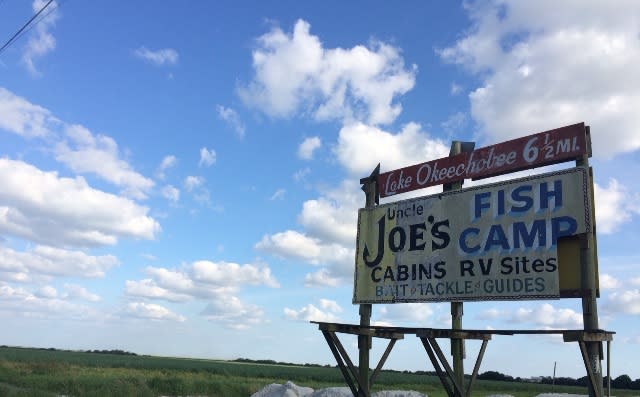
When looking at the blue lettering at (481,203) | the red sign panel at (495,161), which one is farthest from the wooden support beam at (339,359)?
the blue lettering at (481,203)

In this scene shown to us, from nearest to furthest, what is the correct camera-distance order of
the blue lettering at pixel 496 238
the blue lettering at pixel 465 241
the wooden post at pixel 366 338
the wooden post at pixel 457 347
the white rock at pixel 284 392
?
1. the blue lettering at pixel 496 238
2. the wooden post at pixel 457 347
3. the blue lettering at pixel 465 241
4. the wooden post at pixel 366 338
5. the white rock at pixel 284 392

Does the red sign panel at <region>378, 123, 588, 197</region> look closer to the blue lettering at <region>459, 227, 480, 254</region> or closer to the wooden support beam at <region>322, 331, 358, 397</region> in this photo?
the blue lettering at <region>459, 227, 480, 254</region>

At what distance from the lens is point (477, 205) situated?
9.57 m

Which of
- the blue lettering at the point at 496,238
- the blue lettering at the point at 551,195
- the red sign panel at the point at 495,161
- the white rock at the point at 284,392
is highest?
the red sign panel at the point at 495,161

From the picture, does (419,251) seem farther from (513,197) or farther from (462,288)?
(513,197)

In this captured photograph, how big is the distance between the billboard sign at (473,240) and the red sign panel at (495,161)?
289 millimetres

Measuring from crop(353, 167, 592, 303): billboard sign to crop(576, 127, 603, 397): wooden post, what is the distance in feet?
0.57

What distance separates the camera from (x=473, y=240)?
945 centimetres

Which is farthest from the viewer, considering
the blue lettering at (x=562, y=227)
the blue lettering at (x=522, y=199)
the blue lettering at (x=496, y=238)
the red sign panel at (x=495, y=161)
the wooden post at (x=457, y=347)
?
the wooden post at (x=457, y=347)

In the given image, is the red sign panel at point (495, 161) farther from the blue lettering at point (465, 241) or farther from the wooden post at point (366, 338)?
the blue lettering at point (465, 241)

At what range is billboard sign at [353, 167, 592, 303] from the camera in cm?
842

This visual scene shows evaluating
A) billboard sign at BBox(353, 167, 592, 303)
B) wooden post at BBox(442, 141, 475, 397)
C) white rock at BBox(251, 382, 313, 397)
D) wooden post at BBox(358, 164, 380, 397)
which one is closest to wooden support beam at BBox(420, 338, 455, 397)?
wooden post at BBox(442, 141, 475, 397)

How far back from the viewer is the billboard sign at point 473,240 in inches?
332

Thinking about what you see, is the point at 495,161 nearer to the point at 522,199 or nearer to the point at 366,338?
the point at 522,199
